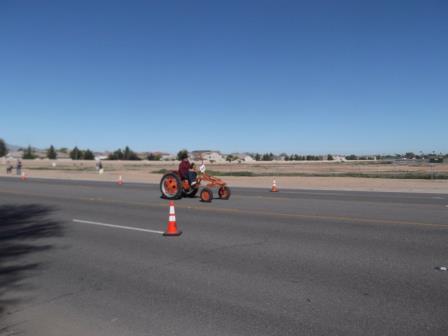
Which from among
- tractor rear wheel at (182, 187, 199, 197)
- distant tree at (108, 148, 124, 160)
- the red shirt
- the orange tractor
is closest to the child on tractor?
the red shirt

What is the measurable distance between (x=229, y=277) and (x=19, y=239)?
5340 millimetres

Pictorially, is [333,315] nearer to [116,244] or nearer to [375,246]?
[375,246]

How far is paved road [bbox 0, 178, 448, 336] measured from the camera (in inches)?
172

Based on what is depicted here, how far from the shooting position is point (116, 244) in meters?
8.17

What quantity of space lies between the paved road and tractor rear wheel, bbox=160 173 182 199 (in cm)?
486

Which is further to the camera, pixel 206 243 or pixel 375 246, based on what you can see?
pixel 206 243

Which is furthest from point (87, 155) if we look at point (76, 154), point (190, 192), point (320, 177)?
point (190, 192)

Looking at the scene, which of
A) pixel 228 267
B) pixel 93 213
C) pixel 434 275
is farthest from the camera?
pixel 93 213

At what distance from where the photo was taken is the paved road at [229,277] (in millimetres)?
4379

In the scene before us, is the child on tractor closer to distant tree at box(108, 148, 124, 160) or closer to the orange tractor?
the orange tractor

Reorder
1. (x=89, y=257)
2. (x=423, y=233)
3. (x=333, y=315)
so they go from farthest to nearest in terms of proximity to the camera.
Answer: (x=423, y=233)
(x=89, y=257)
(x=333, y=315)

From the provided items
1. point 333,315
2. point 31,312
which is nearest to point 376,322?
point 333,315

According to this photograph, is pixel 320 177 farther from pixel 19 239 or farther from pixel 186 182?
pixel 19 239

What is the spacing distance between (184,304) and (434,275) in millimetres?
3610
